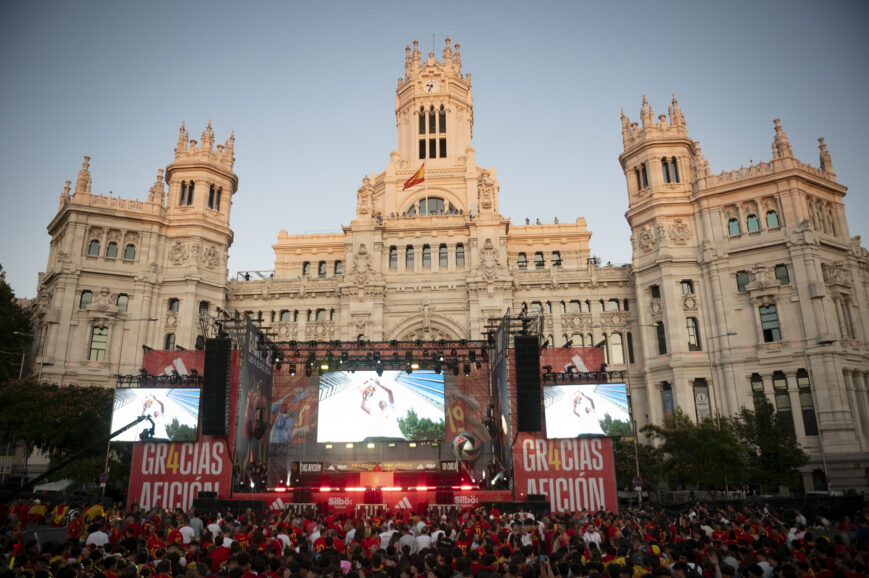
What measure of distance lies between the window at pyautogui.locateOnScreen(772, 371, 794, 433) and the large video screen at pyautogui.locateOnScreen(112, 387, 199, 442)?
41.7 metres

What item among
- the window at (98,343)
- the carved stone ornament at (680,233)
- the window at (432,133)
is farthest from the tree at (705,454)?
the window at (98,343)

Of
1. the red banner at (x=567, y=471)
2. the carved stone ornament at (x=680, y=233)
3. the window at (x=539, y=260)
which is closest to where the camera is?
the red banner at (x=567, y=471)

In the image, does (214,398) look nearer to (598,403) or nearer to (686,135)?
(598,403)

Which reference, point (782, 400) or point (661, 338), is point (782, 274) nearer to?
point (782, 400)

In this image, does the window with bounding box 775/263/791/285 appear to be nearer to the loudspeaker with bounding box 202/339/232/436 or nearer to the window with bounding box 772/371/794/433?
the window with bounding box 772/371/794/433

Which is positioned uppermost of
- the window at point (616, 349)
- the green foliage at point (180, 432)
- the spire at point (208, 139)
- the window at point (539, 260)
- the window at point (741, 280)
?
Answer: the spire at point (208, 139)

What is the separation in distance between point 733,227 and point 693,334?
1002 cm

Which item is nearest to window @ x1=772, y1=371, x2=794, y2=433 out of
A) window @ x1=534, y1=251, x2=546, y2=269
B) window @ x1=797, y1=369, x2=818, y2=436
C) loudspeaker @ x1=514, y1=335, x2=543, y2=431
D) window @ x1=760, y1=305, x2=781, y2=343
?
window @ x1=797, y1=369, x2=818, y2=436

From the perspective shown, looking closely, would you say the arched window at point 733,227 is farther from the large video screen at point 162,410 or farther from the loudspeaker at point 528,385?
the large video screen at point 162,410

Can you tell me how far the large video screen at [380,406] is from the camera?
115 ft

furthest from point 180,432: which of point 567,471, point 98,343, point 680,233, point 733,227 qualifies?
point 733,227

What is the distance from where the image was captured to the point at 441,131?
71.6 m

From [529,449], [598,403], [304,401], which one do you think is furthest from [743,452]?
[304,401]

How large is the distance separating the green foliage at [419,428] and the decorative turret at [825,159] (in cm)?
4229
